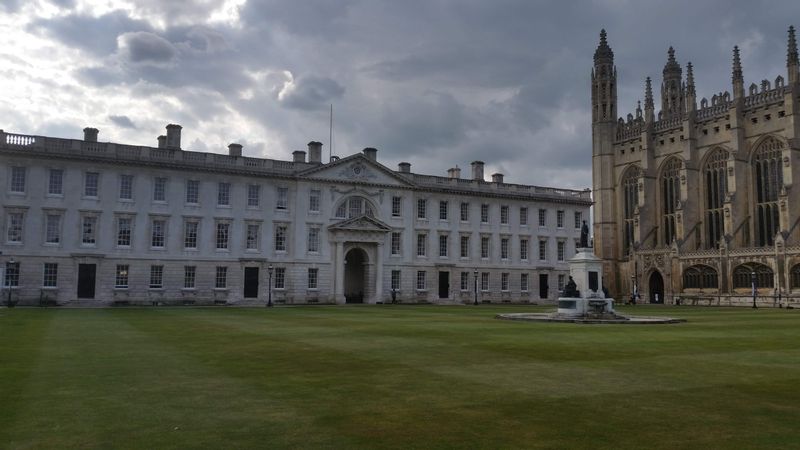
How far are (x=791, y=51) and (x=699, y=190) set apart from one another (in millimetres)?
16240

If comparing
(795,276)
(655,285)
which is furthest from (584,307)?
(655,285)

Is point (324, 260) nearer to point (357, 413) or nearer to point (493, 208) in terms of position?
point (493, 208)

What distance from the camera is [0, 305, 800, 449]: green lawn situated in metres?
7.67

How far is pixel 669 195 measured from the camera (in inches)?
2992

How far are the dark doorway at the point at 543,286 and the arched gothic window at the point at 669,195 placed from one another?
1585cm

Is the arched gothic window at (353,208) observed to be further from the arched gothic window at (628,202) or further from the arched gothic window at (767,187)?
the arched gothic window at (767,187)

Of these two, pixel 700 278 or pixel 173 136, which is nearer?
pixel 173 136

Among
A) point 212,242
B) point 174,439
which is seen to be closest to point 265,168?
point 212,242

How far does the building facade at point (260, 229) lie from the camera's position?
48.7 m

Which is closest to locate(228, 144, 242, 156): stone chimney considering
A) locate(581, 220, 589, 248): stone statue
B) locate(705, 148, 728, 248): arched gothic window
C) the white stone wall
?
the white stone wall

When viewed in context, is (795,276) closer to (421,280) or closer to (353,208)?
(421,280)

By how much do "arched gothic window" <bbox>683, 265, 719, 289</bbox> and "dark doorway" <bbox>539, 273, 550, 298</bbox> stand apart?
14.0 metres

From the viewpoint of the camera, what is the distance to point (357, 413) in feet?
29.2

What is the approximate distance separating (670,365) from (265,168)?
4659 centimetres
